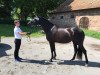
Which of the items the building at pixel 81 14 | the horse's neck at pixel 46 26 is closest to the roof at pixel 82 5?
the building at pixel 81 14

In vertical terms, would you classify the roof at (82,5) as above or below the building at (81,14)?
above

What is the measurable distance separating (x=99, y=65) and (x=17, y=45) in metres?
3.91

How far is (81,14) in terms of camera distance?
31922 millimetres

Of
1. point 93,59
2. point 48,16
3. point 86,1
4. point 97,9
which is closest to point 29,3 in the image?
point 48,16

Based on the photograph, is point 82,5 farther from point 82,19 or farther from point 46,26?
point 46,26

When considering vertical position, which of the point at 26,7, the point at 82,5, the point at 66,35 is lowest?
the point at 66,35

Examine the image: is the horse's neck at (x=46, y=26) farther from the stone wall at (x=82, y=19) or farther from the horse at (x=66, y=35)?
the stone wall at (x=82, y=19)

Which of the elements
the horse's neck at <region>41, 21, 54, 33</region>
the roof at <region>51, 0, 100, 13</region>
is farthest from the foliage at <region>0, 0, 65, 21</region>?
the horse's neck at <region>41, 21, 54, 33</region>

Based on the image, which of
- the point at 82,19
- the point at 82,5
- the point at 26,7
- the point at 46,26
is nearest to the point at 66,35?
the point at 46,26

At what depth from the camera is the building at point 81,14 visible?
29016 mm

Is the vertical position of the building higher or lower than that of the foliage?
lower

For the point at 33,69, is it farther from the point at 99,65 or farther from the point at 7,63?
the point at 99,65

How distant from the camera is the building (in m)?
29.0

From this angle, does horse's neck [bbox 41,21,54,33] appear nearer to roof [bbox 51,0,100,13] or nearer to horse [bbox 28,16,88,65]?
horse [bbox 28,16,88,65]
